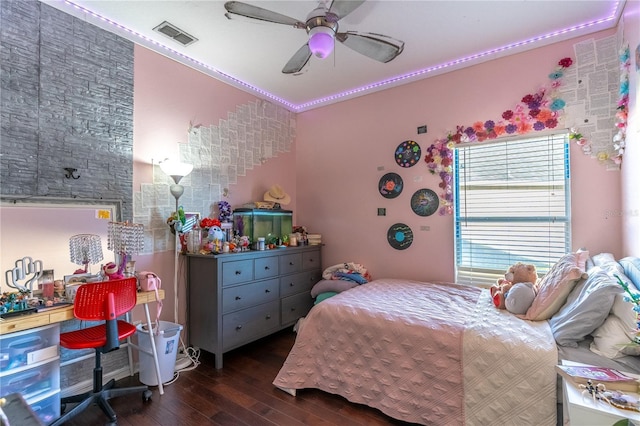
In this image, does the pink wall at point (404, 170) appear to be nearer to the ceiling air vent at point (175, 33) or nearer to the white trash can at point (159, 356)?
the ceiling air vent at point (175, 33)

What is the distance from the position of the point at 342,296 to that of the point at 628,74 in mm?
2670

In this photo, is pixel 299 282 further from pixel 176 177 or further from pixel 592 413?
pixel 592 413

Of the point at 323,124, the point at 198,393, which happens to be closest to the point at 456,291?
the point at 198,393

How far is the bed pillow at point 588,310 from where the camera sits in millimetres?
1536

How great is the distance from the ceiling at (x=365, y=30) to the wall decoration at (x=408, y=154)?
2.38 ft

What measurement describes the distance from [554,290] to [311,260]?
240cm

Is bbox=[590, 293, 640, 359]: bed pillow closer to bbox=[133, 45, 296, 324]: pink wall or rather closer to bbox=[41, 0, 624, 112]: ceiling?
bbox=[41, 0, 624, 112]: ceiling

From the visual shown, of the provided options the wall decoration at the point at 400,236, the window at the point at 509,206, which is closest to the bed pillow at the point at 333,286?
the wall decoration at the point at 400,236

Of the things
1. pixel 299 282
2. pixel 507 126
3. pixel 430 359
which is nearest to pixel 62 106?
pixel 299 282

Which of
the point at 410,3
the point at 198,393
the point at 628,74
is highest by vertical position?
the point at 410,3

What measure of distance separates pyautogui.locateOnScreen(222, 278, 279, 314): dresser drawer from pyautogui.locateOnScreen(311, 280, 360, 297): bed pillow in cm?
47

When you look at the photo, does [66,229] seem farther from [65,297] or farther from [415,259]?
[415,259]

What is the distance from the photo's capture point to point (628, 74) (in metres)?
2.14

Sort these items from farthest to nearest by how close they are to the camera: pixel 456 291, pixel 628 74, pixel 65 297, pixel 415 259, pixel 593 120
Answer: pixel 415 259 < pixel 456 291 < pixel 593 120 < pixel 628 74 < pixel 65 297
